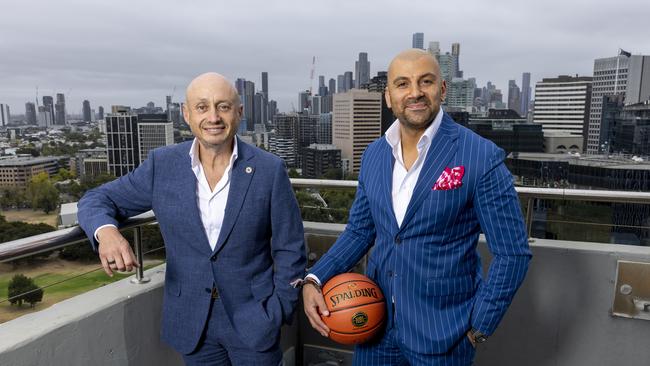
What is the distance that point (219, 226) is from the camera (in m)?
1.65

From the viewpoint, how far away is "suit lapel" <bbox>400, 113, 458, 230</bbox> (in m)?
1.51

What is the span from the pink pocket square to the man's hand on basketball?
0.58m

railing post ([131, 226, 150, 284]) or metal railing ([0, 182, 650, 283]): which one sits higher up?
metal railing ([0, 182, 650, 283])

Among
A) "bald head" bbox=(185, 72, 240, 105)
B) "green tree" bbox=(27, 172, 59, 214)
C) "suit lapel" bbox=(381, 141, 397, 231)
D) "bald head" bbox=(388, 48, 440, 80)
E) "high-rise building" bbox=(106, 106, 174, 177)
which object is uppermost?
"bald head" bbox=(388, 48, 440, 80)

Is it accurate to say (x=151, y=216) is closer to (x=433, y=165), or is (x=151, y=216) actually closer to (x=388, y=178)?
(x=388, y=178)

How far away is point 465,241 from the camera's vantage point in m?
1.55

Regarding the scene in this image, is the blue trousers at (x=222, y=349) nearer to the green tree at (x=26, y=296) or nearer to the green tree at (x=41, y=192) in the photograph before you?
the green tree at (x=26, y=296)

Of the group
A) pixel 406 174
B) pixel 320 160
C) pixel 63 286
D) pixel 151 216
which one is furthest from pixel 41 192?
pixel 406 174

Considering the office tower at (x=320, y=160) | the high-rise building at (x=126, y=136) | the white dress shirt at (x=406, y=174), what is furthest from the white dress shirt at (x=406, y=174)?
the office tower at (x=320, y=160)

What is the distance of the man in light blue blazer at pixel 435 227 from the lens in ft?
4.79

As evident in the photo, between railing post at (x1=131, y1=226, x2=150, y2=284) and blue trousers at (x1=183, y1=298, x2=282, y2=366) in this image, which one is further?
railing post at (x1=131, y1=226, x2=150, y2=284)

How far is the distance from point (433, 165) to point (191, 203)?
83 centimetres

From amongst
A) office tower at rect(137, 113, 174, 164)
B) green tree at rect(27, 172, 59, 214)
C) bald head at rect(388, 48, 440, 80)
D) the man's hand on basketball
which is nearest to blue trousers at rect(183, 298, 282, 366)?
Answer: the man's hand on basketball

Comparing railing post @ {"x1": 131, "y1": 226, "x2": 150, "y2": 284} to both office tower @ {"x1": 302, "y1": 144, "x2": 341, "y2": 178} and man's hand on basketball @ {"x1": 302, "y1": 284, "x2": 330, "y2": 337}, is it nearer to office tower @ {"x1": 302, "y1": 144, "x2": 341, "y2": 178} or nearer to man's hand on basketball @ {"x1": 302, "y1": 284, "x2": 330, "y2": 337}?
man's hand on basketball @ {"x1": 302, "y1": 284, "x2": 330, "y2": 337}
